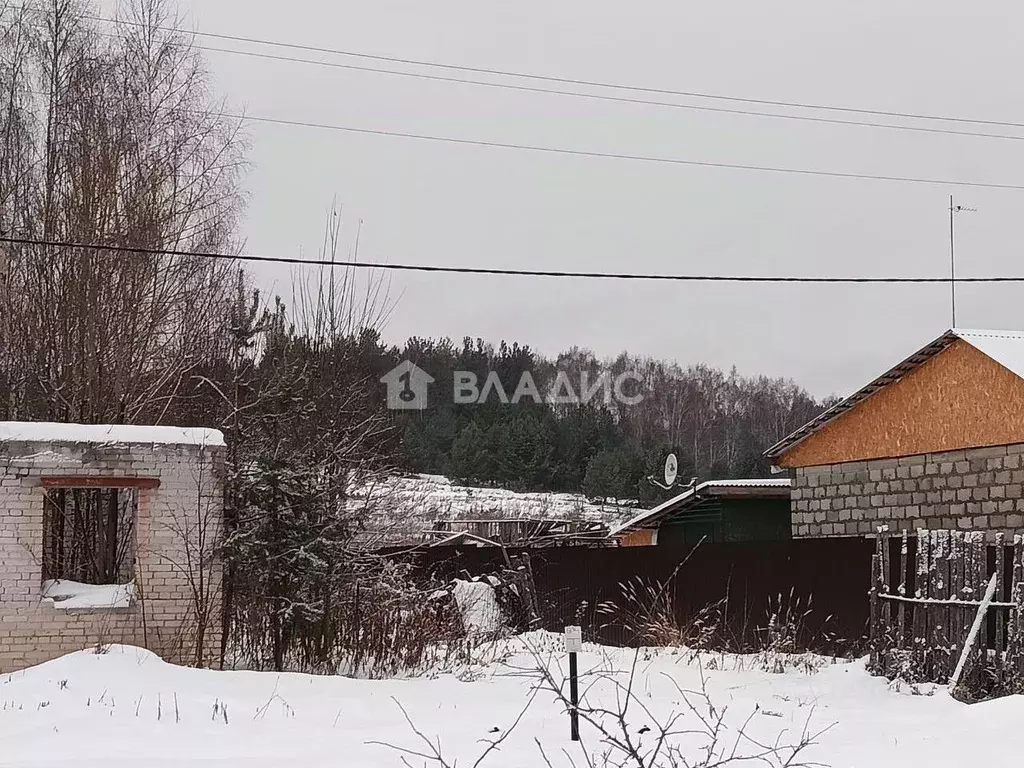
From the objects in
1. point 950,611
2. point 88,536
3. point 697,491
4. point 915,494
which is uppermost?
point 915,494

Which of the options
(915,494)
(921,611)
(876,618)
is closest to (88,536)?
(876,618)

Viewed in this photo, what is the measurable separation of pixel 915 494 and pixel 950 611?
14.1ft

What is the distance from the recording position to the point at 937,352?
1421 cm

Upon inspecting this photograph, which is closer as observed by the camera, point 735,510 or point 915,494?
point 915,494

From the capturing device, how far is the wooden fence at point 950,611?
32.0 ft

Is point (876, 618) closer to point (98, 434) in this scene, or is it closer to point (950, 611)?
point (950, 611)

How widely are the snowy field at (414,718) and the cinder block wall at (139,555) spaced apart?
541 millimetres

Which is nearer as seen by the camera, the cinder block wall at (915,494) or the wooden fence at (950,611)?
the wooden fence at (950,611)

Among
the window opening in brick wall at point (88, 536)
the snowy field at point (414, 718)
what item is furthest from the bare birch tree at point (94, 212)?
the snowy field at point (414, 718)

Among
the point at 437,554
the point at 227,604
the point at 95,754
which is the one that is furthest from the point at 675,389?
the point at 95,754

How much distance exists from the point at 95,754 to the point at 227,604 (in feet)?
13.7

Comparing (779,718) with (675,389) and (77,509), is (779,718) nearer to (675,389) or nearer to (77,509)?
(77,509)

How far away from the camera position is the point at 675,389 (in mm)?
61250

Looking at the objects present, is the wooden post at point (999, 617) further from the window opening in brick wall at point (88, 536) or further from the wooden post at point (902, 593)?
the window opening in brick wall at point (88, 536)
